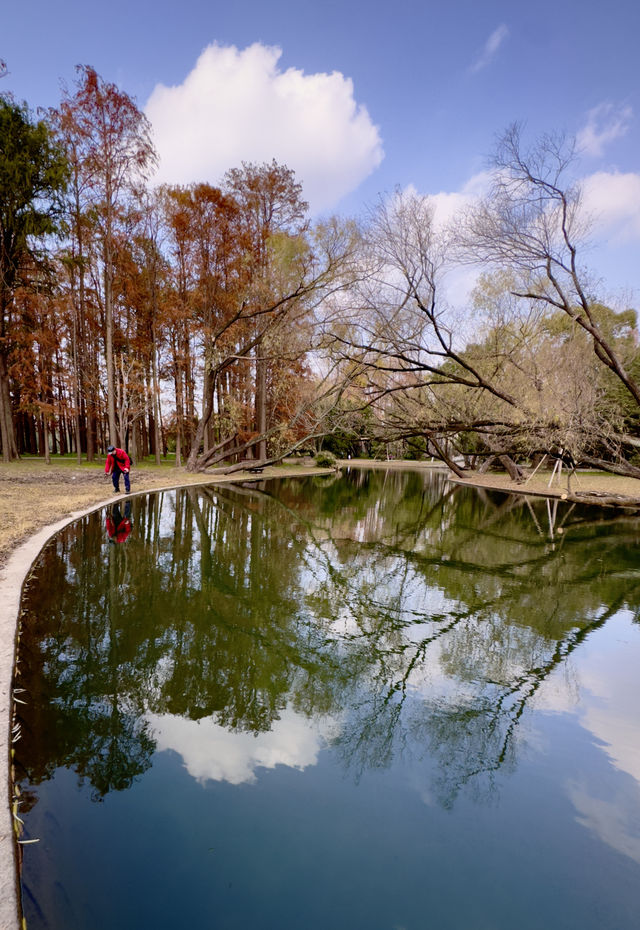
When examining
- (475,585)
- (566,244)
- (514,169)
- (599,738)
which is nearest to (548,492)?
(566,244)

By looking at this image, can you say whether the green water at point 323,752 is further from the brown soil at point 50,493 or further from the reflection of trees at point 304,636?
the brown soil at point 50,493

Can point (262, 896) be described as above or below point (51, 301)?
below

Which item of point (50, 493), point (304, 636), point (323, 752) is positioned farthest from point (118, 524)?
point (323, 752)

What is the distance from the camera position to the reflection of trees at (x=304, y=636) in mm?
3439

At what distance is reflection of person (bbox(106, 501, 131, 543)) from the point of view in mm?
9129

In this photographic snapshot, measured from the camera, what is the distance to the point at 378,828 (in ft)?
8.75

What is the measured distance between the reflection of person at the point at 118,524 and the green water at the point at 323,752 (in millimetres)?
1737

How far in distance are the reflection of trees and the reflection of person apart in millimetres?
271

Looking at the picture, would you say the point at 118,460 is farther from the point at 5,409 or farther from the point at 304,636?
the point at 5,409

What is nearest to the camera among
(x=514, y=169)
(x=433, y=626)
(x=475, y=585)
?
(x=433, y=626)

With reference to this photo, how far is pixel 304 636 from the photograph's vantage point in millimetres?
5188

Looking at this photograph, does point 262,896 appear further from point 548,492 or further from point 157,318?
point 157,318

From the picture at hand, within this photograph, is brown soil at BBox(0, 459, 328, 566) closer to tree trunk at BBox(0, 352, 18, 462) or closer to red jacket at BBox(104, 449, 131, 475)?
red jacket at BBox(104, 449, 131, 475)

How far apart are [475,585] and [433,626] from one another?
6.72ft
